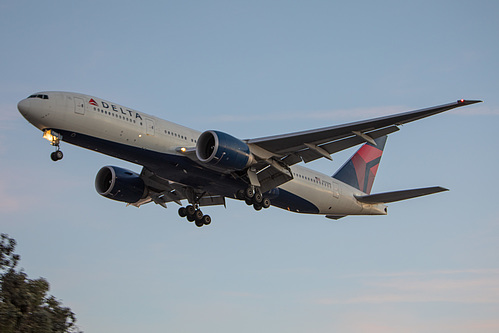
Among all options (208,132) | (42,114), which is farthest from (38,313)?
(208,132)

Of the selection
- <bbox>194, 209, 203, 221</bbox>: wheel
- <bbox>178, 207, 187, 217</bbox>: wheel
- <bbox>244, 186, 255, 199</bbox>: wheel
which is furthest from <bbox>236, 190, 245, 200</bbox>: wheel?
<bbox>178, 207, 187, 217</bbox>: wheel

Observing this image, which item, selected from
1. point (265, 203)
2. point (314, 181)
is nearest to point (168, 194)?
point (265, 203)

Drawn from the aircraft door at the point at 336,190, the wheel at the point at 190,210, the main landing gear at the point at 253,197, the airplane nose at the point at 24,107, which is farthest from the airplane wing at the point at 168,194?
the airplane nose at the point at 24,107

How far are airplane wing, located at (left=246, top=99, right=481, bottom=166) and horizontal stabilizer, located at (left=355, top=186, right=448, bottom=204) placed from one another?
422 cm

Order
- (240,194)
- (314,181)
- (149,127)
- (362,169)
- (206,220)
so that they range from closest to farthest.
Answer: (149,127) < (240,194) < (314,181) < (206,220) < (362,169)

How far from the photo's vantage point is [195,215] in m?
35.1

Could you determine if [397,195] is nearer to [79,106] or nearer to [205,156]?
[205,156]

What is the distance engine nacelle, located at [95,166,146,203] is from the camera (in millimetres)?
34344

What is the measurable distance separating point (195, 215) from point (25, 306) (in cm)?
1460

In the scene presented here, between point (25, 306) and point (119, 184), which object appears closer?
point (25, 306)

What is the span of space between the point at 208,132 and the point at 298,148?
4406 mm

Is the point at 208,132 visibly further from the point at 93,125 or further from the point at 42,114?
the point at 42,114

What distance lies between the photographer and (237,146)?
2891 cm

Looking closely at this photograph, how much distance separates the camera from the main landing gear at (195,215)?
35.1 meters
